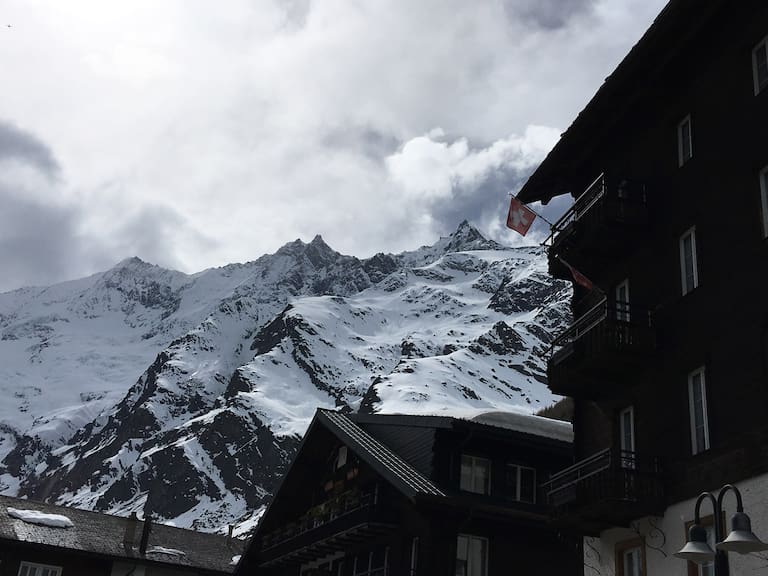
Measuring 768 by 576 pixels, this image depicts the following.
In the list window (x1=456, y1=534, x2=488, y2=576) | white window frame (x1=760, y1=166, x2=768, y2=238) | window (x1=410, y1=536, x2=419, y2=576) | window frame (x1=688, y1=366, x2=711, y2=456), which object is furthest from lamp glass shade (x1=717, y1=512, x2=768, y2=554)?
window (x1=410, y1=536, x2=419, y2=576)

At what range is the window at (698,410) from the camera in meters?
18.9

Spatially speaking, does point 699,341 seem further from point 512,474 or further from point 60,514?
point 60,514

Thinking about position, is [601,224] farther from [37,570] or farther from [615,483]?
[37,570]

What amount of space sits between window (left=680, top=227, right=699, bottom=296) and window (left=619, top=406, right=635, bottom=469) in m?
3.09

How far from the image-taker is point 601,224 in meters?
22.5

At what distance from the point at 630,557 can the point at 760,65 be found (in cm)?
1041

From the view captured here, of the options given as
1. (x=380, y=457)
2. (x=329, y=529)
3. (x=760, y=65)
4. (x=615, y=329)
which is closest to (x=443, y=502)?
(x=380, y=457)

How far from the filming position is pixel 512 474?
104 ft

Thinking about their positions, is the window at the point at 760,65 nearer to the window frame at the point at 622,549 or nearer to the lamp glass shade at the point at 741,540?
the window frame at the point at 622,549

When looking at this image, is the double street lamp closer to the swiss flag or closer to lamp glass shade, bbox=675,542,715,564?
lamp glass shade, bbox=675,542,715,564

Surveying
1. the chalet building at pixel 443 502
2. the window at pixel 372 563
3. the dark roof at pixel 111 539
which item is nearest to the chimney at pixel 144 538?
the dark roof at pixel 111 539

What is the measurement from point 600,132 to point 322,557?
19657 mm

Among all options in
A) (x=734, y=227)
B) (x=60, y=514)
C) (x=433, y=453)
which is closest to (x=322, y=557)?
(x=433, y=453)

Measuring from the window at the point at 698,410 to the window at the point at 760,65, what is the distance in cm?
570
